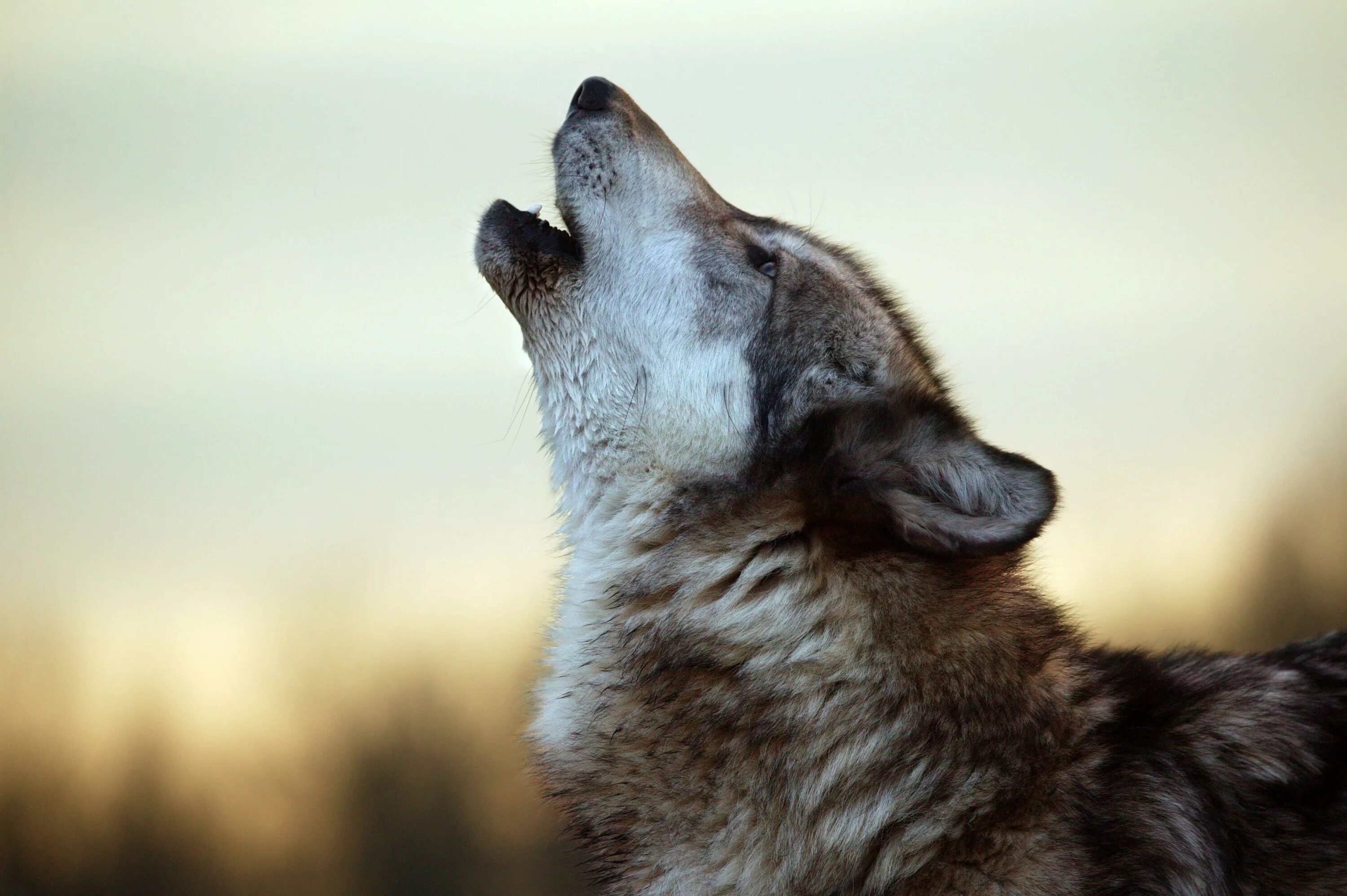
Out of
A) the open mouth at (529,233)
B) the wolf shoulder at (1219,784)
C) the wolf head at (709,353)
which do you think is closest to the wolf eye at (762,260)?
the wolf head at (709,353)

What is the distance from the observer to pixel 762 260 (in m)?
3.13

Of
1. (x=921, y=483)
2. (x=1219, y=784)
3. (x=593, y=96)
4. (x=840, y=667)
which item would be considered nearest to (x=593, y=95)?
(x=593, y=96)

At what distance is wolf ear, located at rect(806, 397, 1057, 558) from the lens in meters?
2.25

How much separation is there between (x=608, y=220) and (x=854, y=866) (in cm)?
198

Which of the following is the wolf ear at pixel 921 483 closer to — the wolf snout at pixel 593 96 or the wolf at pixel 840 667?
the wolf at pixel 840 667

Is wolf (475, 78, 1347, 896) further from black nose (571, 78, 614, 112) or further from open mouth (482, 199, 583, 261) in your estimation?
black nose (571, 78, 614, 112)

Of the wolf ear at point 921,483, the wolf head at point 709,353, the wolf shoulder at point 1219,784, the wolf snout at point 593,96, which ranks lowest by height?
the wolf shoulder at point 1219,784

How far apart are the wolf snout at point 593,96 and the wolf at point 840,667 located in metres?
0.60

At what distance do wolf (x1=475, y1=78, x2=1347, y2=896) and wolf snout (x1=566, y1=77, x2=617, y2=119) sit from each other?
0.60 meters

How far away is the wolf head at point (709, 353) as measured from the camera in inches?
102

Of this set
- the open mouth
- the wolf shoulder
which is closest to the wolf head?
the open mouth

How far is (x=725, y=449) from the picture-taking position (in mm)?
2838

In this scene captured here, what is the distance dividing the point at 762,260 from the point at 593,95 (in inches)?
32.0

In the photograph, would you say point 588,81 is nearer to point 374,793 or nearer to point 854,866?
point 854,866
